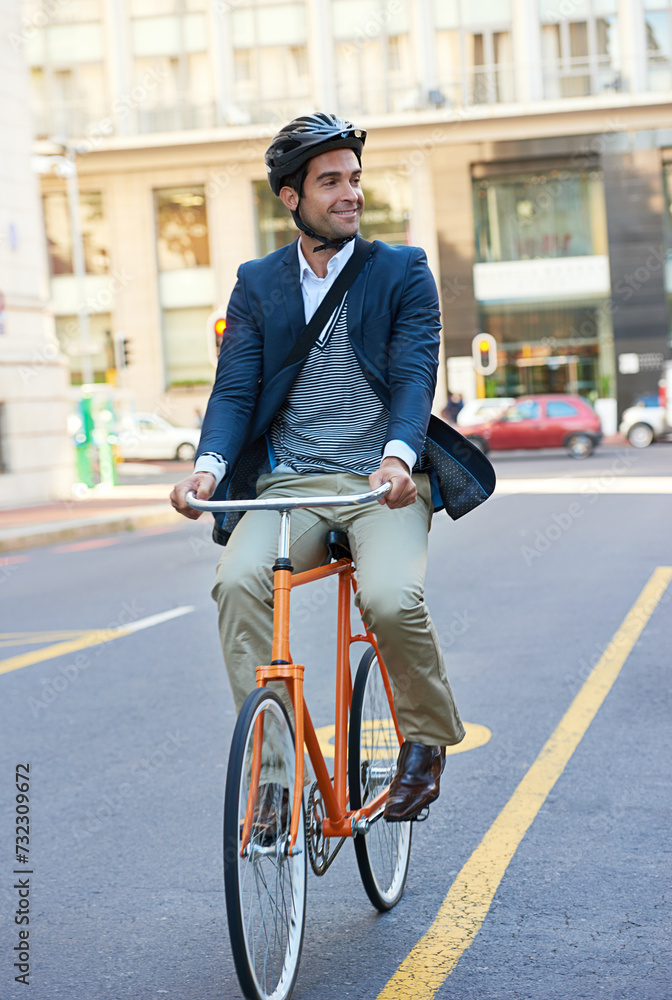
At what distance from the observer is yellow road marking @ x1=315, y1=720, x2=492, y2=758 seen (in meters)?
5.01

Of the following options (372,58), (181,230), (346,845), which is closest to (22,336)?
(346,845)

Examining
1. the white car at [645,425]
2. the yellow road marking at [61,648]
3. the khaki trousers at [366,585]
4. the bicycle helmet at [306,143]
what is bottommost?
the white car at [645,425]

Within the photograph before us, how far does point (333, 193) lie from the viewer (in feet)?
10.6

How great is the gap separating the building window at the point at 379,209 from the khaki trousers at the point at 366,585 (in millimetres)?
37746

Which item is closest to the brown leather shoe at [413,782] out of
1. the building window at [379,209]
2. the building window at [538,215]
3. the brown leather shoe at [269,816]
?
the brown leather shoe at [269,816]

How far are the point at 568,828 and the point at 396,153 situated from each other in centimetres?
3819

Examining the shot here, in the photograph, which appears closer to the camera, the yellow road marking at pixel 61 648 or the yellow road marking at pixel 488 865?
the yellow road marking at pixel 488 865

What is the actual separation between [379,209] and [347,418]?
38856mm

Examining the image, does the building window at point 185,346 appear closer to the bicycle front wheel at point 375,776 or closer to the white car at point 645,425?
the white car at point 645,425

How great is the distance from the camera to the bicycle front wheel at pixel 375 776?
3.32m

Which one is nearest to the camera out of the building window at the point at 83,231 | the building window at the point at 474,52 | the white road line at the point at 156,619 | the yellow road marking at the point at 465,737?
the yellow road marking at the point at 465,737

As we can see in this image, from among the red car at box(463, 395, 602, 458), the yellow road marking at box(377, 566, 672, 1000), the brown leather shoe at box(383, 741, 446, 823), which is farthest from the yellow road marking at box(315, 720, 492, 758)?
the red car at box(463, 395, 602, 458)

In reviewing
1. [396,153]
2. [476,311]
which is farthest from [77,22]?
[476,311]

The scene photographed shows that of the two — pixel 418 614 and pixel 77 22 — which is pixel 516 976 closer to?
pixel 418 614
